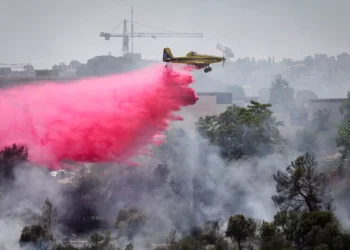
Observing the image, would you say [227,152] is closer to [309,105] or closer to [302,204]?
[302,204]

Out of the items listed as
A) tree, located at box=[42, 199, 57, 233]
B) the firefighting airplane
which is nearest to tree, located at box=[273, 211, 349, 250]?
tree, located at box=[42, 199, 57, 233]

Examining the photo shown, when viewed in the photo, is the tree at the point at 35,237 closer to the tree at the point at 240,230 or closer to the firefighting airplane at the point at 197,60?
the tree at the point at 240,230

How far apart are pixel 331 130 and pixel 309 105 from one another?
2285 cm

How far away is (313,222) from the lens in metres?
53.7

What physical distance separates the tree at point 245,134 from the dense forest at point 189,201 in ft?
0.55

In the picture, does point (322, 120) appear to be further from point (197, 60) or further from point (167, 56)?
point (167, 56)

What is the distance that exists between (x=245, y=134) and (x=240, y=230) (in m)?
32.5

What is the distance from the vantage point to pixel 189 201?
68.8 metres

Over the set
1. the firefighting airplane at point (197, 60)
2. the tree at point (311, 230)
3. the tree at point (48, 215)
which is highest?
the firefighting airplane at point (197, 60)

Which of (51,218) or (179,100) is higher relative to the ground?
(179,100)

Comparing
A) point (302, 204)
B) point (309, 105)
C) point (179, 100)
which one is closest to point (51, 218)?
point (179, 100)

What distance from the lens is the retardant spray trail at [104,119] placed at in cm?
7162

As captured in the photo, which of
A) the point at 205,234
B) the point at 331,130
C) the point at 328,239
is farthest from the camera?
the point at 331,130

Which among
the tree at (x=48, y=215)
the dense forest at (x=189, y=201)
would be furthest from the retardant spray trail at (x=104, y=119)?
the tree at (x=48, y=215)
